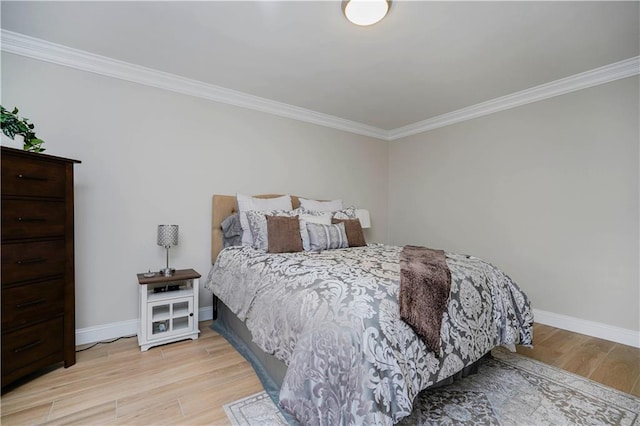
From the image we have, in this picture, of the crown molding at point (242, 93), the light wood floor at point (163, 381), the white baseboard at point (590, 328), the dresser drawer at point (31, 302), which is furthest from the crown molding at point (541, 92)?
the dresser drawer at point (31, 302)

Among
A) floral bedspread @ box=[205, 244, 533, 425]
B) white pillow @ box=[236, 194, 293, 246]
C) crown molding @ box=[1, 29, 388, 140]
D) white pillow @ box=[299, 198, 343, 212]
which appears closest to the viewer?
floral bedspread @ box=[205, 244, 533, 425]

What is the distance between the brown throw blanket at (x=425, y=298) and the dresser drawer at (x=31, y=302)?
7.41ft

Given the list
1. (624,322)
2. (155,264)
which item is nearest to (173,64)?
(155,264)

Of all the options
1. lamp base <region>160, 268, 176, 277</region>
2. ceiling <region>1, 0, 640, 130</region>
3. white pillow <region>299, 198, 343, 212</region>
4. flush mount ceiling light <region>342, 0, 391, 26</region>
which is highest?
ceiling <region>1, 0, 640, 130</region>

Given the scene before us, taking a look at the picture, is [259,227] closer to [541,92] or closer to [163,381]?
[163,381]

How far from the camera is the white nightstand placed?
2340mm

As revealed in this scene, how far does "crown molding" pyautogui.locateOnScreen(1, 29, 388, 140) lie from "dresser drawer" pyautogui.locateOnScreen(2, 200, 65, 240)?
1.30m

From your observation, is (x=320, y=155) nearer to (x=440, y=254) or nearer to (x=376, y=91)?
(x=376, y=91)

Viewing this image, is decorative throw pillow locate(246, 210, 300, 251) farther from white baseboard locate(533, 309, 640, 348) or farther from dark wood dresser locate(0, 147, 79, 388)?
white baseboard locate(533, 309, 640, 348)

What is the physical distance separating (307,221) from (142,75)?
2044mm

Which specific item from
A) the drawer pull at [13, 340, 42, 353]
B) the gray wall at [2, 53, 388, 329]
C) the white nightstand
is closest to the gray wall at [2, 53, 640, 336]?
the gray wall at [2, 53, 388, 329]

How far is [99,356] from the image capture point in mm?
2236

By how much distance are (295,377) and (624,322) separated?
308cm

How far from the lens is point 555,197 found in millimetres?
2961
